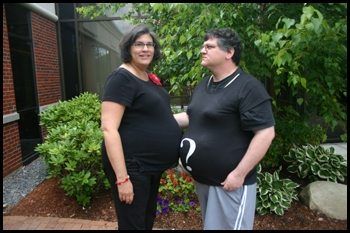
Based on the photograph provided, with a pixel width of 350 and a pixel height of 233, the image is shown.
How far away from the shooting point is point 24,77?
686cm

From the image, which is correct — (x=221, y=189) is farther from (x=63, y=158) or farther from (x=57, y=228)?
(x=63, y=158)

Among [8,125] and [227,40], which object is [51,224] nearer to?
[8,125]

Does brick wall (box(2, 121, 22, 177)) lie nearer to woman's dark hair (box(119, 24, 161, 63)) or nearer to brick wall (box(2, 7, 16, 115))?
brick wall (box(2, 7, 16, 115))

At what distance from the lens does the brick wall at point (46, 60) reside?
745cm

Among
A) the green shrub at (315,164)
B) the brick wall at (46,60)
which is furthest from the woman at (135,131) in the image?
the brick wall at (46,60)

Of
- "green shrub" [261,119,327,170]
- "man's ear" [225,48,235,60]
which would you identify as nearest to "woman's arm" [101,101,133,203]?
"man's ear" [225,48,235,60]

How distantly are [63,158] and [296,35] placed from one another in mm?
2945

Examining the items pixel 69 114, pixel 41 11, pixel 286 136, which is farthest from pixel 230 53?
pixel 41 11

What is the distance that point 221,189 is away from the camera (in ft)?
7.63

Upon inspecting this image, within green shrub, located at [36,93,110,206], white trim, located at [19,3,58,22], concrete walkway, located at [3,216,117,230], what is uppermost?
white trim, located at [19,3,58,22]

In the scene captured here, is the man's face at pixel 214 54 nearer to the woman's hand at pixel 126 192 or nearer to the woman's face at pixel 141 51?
the woman's face at pixel 141 51

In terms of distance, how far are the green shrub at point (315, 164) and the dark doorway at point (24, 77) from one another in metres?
4.49

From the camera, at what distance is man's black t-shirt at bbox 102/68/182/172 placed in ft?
7.27

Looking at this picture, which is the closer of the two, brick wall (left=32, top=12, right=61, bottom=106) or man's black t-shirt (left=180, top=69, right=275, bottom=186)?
man's black t-shirt (left=180, top=69, right=275, bottom=186)
